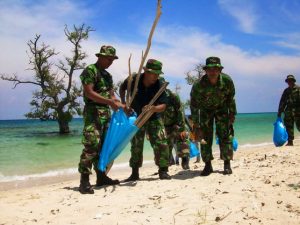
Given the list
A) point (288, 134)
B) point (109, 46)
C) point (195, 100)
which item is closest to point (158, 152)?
point (195, 100)

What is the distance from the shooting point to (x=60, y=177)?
9.32 metres

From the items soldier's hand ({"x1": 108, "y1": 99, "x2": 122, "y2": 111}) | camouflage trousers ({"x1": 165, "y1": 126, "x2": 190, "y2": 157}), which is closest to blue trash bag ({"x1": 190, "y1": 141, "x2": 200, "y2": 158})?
camouflage trousers ({"x1": 165, "y1": 126, "x2": 190, "y2": 157})

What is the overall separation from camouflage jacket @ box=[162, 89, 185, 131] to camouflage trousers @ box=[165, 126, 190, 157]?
19 centimetres

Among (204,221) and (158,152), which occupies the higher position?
(158,152)

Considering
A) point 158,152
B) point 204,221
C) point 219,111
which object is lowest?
point 204,221

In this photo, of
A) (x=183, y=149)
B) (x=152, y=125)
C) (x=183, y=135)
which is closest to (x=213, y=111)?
(x=152, y=125)

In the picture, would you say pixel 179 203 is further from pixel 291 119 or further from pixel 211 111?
pixel 291 119

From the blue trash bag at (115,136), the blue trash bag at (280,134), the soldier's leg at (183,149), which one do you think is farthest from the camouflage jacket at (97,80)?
the blue trash bag at (280,134)

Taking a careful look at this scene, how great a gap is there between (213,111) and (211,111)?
0.11ft

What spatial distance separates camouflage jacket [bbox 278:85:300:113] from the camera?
10422mm

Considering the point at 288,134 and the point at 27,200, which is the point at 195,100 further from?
the point at 288,134

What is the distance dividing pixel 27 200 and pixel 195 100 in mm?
2764

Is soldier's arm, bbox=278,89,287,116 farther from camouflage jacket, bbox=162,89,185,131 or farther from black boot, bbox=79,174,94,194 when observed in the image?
black boot, bbox=79,174,94,194

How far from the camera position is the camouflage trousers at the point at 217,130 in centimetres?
559
